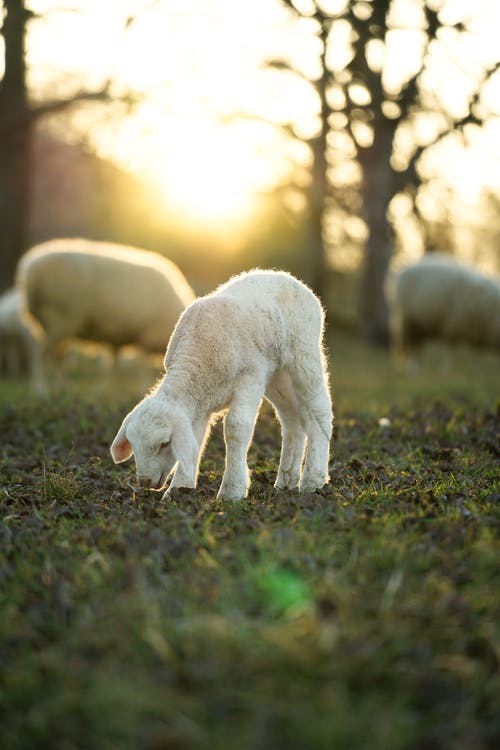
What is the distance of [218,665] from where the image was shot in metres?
2.57

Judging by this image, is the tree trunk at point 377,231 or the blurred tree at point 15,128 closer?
the blurred tree at point 15,128

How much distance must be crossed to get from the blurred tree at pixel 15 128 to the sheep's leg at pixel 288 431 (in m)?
9.15

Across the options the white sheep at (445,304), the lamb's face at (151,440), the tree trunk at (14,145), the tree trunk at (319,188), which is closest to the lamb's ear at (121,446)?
the lamb's face at (151,440)

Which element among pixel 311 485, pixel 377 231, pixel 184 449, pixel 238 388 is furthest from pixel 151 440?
pixel 377 231

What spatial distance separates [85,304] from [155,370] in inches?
188

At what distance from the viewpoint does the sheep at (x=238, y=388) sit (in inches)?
183

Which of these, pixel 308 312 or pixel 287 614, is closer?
pixel 287 614

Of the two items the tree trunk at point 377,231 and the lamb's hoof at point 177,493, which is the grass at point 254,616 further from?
the tree trunk at point 377,231

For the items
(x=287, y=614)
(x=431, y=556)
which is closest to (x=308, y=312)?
(x=431, y=556)

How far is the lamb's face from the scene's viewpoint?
457 cm

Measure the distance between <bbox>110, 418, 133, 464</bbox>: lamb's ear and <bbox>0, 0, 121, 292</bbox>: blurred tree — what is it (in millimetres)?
9597

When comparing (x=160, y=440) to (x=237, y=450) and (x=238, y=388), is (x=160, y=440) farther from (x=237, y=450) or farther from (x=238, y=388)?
(x=238, y=388)

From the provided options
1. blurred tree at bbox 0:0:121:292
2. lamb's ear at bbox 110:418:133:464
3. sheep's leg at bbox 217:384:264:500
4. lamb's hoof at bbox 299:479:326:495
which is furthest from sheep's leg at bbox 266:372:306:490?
blurred tree at bbox 0:0:121:292

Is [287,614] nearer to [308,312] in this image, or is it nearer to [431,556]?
[431,556]
